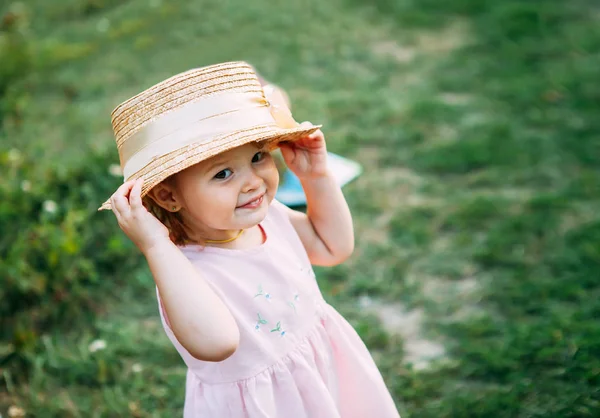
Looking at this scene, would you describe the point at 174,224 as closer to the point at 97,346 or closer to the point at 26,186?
the point at 97,346

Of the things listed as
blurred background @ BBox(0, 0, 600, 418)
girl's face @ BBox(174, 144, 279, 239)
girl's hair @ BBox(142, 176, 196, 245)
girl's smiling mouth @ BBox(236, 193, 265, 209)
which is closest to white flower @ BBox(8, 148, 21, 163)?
blurred background @ BBox(0, 0, 600, 418)

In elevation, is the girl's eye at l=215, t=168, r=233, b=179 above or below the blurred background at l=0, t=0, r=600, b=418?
above

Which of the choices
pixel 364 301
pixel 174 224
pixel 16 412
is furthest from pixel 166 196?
pixel 364 301

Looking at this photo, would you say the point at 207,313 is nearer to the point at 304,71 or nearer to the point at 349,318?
the point at 349,318

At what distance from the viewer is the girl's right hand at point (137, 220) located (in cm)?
156

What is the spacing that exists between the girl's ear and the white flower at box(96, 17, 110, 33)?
5183mm

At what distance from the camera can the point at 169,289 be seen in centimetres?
155

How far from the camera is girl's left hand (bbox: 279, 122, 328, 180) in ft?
6.14

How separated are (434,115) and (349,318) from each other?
1905 mm

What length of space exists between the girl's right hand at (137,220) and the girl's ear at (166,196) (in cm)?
10

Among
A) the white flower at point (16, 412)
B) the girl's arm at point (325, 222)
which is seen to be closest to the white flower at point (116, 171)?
the white flower at point (16, 412)

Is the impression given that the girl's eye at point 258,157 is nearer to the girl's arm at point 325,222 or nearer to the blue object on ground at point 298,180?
the girl's arm at point 325,222

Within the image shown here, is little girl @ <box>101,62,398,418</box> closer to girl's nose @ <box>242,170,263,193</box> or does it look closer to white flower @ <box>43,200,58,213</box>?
girl's nose @ <box>242,170,263,193</box>

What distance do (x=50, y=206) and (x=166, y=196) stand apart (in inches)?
74.8
